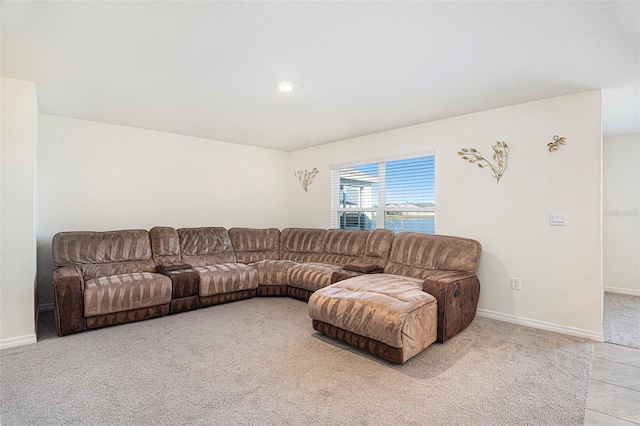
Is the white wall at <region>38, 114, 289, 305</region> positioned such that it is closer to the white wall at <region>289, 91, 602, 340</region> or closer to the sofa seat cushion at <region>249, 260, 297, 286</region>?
the sofa seat cushion at <region>249, 260, 297, 286</region>

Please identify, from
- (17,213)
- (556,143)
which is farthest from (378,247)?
(17,213)

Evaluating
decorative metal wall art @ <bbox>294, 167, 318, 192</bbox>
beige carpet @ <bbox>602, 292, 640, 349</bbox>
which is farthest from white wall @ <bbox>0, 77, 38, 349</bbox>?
beige carpet @ <bbox>602, 292, 640, 349</bbox>

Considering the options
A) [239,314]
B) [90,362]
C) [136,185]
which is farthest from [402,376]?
[136,185]

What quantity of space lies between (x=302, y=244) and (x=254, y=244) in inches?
29.8

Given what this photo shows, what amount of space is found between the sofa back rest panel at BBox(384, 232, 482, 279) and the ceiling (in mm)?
1490

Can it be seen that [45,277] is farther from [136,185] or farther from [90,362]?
[90,362]

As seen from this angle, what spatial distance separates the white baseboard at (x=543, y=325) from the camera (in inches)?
121

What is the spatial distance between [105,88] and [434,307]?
11.9 ft

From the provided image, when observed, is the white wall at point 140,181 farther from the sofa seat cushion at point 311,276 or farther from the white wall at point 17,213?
the sofa seat cushion at point 311,276

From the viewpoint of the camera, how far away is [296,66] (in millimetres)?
2615

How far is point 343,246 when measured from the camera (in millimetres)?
4730

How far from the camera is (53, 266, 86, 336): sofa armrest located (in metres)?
3.03

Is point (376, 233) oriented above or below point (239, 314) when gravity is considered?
above

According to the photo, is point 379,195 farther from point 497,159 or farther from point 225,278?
point 225,278
